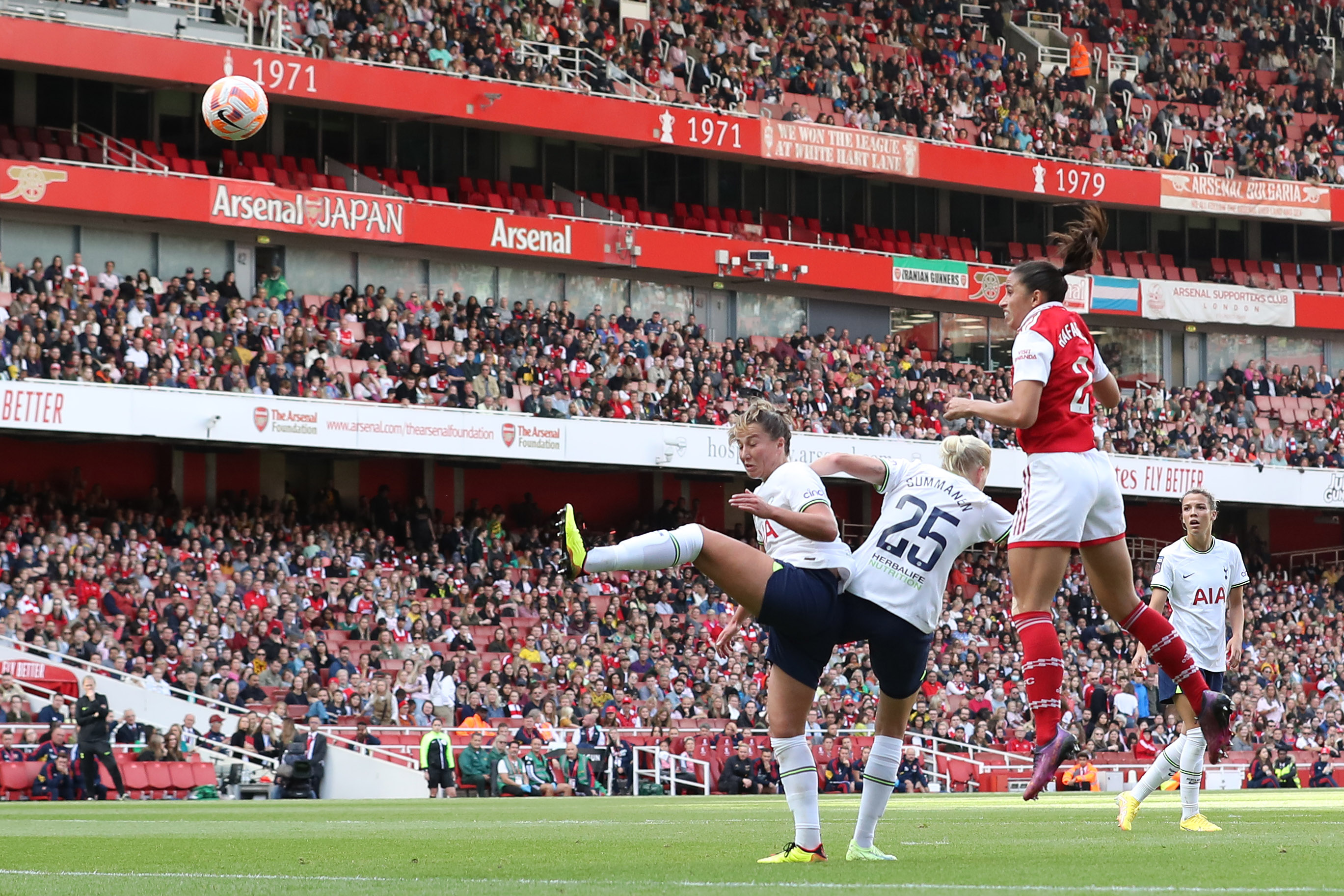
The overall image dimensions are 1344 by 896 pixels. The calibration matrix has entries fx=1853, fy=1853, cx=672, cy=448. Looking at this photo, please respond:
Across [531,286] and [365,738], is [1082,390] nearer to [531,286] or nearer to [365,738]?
[365,738]

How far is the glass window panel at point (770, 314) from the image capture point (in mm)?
43250

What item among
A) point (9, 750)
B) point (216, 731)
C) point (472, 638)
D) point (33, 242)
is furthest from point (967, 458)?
point (33, 242)

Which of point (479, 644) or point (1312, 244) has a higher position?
point (1312, 244)

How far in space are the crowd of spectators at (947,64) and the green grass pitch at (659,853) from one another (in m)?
25.8

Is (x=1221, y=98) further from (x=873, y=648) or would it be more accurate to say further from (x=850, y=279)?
(x=873, y=648)

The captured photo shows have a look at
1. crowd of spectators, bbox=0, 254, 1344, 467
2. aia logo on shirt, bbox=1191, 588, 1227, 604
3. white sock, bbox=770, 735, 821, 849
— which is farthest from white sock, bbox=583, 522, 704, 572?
crowd of spectators, bbox=0, 254, 1344, 467

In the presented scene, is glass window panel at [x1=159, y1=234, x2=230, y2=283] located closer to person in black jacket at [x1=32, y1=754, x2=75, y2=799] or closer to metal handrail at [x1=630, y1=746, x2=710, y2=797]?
metal handrail at [x1=630, y1=746, x2=710, y2=797]

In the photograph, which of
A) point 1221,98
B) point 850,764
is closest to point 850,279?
point 1221,98

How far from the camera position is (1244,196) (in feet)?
157

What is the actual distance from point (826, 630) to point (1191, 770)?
14.4 ft

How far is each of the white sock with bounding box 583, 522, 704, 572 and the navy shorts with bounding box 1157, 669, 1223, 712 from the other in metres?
4.11

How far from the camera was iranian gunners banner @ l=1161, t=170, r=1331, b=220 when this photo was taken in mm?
47500

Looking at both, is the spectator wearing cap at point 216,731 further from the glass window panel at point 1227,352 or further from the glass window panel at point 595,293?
the glass window panel at point 1227,352

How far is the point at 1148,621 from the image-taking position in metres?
9.41
